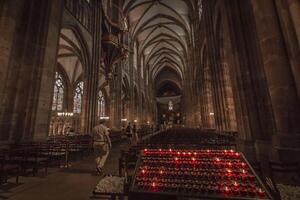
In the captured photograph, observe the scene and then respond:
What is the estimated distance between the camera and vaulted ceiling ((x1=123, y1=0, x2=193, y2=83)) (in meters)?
26.2

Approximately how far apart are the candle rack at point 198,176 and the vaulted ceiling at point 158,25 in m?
25.1

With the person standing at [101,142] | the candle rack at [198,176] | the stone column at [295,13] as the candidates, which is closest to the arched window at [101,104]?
the person standing at [101,142]

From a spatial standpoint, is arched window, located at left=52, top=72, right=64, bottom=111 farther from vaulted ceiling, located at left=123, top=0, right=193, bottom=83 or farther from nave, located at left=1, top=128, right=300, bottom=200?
nave, located at left=1, top=128, right=300, bottom=200

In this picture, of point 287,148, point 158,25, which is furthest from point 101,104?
point 287,148

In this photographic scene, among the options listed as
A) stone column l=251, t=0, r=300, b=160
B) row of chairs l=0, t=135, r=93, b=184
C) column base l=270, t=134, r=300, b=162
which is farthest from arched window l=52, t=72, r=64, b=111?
column base l=270, t=134, r=300, b=162

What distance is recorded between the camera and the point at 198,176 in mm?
2391

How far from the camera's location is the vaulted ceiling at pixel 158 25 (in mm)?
26172

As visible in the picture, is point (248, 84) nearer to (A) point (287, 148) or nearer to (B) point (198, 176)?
(A) point (287, 148)

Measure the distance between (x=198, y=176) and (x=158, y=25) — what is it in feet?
112

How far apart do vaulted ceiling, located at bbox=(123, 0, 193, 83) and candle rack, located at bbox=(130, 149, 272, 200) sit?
82.3ft

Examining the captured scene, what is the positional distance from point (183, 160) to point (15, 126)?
25.0ft

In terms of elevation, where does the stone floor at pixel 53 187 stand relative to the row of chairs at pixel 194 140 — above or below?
below

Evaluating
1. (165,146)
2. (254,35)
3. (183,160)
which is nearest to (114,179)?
(183,160)

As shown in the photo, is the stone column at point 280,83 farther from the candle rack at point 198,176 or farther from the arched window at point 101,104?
the arched window at point 101,104
